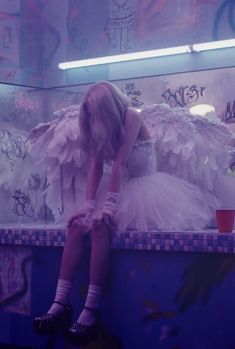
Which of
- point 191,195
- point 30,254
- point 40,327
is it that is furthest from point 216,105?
point 40,327

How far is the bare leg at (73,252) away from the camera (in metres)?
3.37

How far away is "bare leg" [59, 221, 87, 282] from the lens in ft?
11.1

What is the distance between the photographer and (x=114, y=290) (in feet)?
11.1

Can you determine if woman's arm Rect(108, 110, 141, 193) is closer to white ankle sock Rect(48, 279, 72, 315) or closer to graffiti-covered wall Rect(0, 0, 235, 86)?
white ankle sock Rect(48, 279, 72, 315)

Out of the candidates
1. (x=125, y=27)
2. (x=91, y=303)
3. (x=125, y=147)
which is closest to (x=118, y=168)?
(x=125, y=147)

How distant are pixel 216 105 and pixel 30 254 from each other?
74.8 inches

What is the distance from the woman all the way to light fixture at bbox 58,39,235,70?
1.39 metres

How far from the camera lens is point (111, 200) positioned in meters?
3.38

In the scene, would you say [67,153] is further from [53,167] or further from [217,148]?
[217,148]

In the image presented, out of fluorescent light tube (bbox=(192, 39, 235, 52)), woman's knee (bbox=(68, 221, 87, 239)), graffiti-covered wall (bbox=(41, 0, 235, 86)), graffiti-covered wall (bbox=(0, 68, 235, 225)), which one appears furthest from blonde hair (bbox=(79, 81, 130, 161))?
graffiti-covered wall (bbox=(41, 0, 235, 86))

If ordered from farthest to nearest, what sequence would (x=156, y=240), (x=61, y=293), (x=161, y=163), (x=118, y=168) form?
(x=161, y=163) → (x=118, y=168) → (x=61, y=293) → (x=156, y=240)

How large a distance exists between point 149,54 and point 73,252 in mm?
2285

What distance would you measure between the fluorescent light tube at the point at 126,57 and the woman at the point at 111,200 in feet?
4.82

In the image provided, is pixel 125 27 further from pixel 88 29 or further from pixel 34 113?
pixel 34 113
